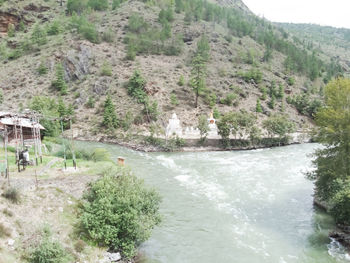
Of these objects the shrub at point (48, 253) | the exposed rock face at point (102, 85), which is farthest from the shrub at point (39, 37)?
the shrub at point (48, 253)

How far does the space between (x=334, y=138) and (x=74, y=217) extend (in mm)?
20135

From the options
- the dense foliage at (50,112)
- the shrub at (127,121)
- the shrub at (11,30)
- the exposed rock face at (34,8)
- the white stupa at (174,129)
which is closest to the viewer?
the dense foliage at (50,112)

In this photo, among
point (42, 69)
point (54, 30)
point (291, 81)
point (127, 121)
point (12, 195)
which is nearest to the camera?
point (12, 195)

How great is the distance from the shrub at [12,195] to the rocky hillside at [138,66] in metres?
43.5

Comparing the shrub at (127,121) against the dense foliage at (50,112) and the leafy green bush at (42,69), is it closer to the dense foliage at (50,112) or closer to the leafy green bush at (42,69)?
the dense foliage at (50,112)

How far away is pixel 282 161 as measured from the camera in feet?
151

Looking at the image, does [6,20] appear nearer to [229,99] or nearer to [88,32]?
[88,32]

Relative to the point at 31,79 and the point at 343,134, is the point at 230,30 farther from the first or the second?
the point at 343,134

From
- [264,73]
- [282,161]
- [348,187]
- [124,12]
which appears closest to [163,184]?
[348,187]

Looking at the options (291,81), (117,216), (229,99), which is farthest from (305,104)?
(117,216)

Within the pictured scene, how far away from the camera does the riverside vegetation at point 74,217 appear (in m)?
13.2

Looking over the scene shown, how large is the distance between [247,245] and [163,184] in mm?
13770

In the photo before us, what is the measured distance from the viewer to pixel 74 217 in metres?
16.2

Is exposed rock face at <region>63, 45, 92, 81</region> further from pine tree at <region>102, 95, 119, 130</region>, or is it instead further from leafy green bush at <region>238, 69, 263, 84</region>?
leafy green bush at <region>238, 69, 263, 84</region>
